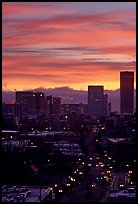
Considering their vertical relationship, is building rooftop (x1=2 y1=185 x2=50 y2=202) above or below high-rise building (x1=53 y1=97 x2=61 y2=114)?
below

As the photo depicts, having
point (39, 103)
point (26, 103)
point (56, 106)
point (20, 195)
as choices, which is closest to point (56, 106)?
point (56, 106)

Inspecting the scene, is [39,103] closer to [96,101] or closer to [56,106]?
[56,106]

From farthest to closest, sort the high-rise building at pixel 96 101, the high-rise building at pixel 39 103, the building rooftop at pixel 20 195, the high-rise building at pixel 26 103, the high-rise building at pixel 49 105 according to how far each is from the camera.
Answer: the high-rise building at pixel 49 105, the high-rise building at pixel 39 103, the high-rise building at pixel 96 101, the high-rise building at pixel 26 103, the building rooftop at pixel 20 195

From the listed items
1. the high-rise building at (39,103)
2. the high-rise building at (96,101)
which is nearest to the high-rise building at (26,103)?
the high-rise building at (39,103)

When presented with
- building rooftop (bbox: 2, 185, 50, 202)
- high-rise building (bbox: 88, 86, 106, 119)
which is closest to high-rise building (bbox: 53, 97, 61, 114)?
high-rise building (bbox: 88, 86, 106, 119)

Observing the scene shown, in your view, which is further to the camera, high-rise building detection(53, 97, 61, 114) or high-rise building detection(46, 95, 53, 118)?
high-rise building detection(53, 97, 61, 114)

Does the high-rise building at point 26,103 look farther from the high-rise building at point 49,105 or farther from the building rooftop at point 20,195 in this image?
the building rooftop at point 20,195

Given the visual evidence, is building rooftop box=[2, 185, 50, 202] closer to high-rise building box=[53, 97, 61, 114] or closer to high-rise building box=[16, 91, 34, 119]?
high-rise building box=[16, 91, 34, 119]
